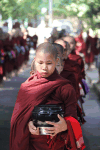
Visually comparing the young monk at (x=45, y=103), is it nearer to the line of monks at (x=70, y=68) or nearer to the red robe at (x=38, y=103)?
the red robe at (x=38, y=103)

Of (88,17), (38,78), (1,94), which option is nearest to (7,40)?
(1,94)

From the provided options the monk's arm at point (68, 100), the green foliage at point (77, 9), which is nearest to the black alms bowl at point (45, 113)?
the monk's arm at point (68, 100)

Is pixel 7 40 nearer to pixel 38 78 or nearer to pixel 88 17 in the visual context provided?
pixel 88 17

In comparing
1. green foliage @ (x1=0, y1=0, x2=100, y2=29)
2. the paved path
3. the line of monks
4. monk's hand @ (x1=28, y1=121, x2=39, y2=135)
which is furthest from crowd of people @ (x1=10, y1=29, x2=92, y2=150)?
green foliage @ (x1=0, y1=0, x2=100, y2=29)

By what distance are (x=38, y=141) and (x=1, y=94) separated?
7448 millimetres

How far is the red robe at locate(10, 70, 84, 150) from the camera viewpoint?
8.86ft

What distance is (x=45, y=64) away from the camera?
2793mm

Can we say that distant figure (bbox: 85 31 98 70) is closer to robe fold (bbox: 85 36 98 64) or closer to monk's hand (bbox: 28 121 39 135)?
robe fold (bbox: 85 36 98 64)

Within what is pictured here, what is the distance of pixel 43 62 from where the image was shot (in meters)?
2.80

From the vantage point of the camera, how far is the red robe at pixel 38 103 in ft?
8.86

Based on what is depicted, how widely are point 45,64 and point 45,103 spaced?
303 mm

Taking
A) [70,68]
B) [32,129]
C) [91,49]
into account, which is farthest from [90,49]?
[32,129]

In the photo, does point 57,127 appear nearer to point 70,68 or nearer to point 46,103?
point 46,103

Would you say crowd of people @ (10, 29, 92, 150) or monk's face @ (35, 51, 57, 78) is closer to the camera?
crowd of people @ (10, 29, 92, 150)
